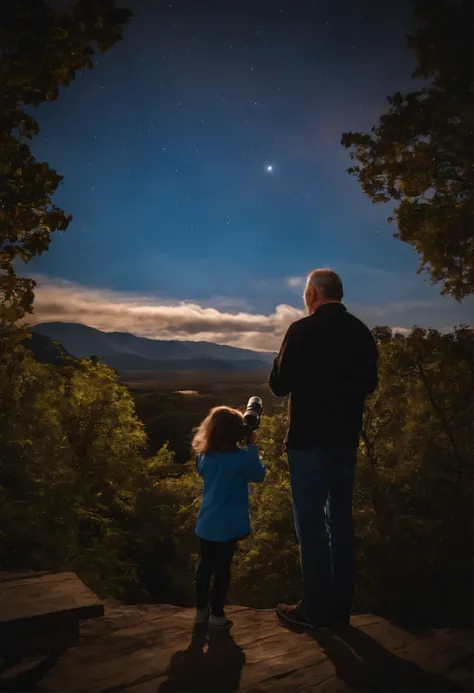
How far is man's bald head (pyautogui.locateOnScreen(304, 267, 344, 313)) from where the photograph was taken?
3635 mm

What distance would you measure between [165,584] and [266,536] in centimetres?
2340

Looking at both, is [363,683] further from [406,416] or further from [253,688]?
[406,416]

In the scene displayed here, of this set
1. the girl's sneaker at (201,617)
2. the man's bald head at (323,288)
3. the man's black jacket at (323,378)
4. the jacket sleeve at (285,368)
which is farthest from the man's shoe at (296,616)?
the man's bald head at (323,288)

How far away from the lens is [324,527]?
336 centimetres

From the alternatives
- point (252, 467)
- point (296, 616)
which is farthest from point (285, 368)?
point (296, 616)

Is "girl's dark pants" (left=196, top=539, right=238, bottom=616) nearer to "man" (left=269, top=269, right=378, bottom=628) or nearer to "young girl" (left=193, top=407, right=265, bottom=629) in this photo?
"young girl" (left=193, top=407, right=265, bottom=629)

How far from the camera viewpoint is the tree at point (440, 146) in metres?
5.03

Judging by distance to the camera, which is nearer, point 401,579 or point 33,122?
point 33,122

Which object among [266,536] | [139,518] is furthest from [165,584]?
[266,536]

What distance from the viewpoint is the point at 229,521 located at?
3.56m

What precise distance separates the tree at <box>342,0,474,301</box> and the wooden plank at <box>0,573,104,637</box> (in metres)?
4.46

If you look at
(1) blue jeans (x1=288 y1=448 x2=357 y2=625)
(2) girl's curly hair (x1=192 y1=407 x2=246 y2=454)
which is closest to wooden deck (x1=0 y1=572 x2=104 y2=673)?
(2) girl's curly hair (x1=192 y1=407 x2=246 y2=454)

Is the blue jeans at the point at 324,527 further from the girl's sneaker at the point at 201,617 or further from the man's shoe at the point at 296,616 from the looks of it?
the girl's sneaker at the point at 201,617

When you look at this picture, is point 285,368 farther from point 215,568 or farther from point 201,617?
point 201,617
